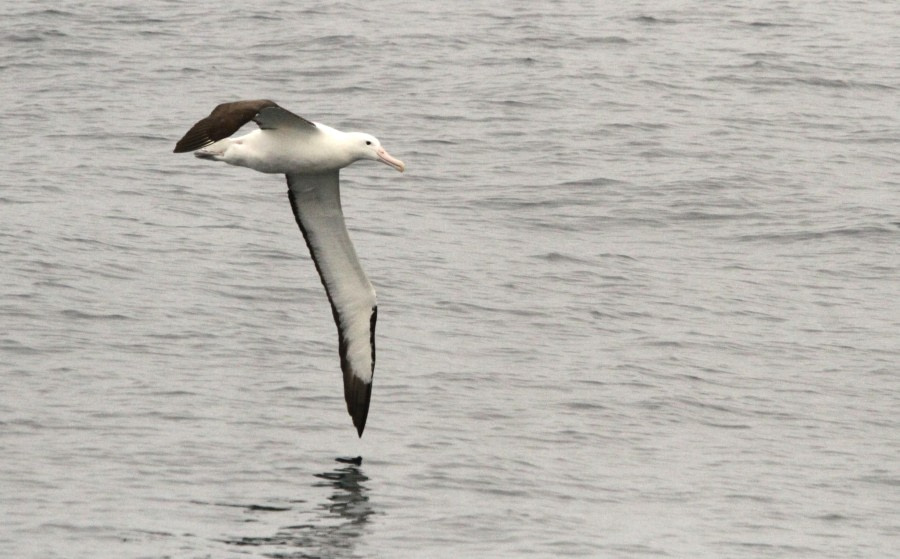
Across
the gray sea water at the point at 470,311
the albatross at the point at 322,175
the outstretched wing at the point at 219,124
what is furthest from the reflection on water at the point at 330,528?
the outstretched wing at the point at 219,124

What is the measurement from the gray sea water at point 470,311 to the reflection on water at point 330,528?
49mm

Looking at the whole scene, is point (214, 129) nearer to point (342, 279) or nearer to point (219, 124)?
point (219, 124)

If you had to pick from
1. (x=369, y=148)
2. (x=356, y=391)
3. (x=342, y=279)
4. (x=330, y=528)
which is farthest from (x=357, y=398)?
(x=369, y=148)

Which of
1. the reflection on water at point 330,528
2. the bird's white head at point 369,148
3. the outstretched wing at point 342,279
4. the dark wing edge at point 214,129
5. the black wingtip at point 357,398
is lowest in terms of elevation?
the reflection on water at point 330,528

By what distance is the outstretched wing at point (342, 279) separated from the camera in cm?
1753

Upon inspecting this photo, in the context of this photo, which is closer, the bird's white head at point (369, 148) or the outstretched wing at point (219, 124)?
the outstretched wing at point (219, 124)

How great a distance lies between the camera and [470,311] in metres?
23.6

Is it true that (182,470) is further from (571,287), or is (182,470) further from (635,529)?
(571,287)

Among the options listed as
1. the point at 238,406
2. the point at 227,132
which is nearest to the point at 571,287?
the point at 238,406

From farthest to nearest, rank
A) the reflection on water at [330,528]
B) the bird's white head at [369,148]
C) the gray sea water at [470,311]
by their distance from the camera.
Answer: the gray sea water at [470,311] < the bird's white head at [369,148] < the reflection on water at [330,528]

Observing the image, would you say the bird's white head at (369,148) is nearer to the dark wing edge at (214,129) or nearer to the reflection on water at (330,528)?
the dark wing edge at (214,129)

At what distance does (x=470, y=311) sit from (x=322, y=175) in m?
6.93

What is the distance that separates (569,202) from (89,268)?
9129 mm

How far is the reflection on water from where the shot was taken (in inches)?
615
